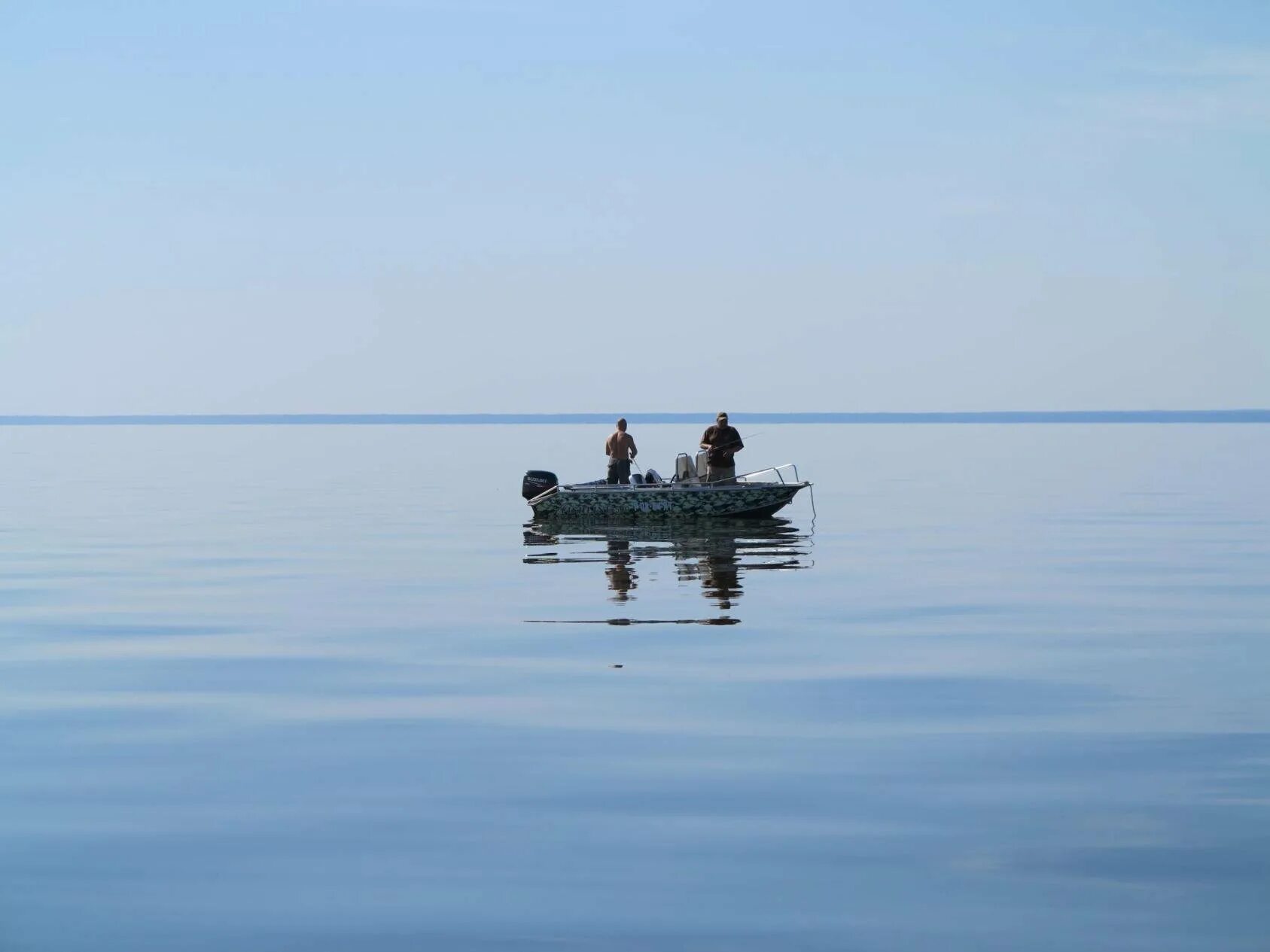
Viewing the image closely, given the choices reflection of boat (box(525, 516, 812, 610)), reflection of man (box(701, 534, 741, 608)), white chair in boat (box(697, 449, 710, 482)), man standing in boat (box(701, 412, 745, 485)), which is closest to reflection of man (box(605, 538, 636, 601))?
reflection of boat (box(525, 516, 812, 610))

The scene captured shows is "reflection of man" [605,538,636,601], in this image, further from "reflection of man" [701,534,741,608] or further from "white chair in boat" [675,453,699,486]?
"white chair in boat" [675,453,699,486]

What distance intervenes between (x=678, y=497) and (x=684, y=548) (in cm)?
509

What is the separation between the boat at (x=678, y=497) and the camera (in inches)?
1479

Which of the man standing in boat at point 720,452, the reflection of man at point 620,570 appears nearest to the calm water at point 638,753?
the reflection of man at point 620,570

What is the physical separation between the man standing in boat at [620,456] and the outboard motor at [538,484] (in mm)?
1386

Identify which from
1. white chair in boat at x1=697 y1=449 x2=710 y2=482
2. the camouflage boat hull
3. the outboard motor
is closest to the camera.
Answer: the camouflage boat hull

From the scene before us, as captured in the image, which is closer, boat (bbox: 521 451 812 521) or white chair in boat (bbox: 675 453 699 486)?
boat (bbox: 521 451 812 521)

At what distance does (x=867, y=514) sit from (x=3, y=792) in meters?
33.4

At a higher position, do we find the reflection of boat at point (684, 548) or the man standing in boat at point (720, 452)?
the man standing in boat at point (720, 452)

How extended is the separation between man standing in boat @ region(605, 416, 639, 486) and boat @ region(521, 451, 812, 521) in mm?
500

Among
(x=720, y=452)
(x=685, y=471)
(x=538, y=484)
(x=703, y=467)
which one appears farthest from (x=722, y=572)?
(x=538, y=484)

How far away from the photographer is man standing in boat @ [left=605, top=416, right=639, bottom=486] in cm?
3894

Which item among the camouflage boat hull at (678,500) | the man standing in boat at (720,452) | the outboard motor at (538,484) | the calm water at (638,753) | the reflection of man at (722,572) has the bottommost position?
the calm water at (638,753)

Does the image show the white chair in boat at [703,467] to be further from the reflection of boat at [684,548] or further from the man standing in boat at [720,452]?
the reflection of boat at [684,548]
